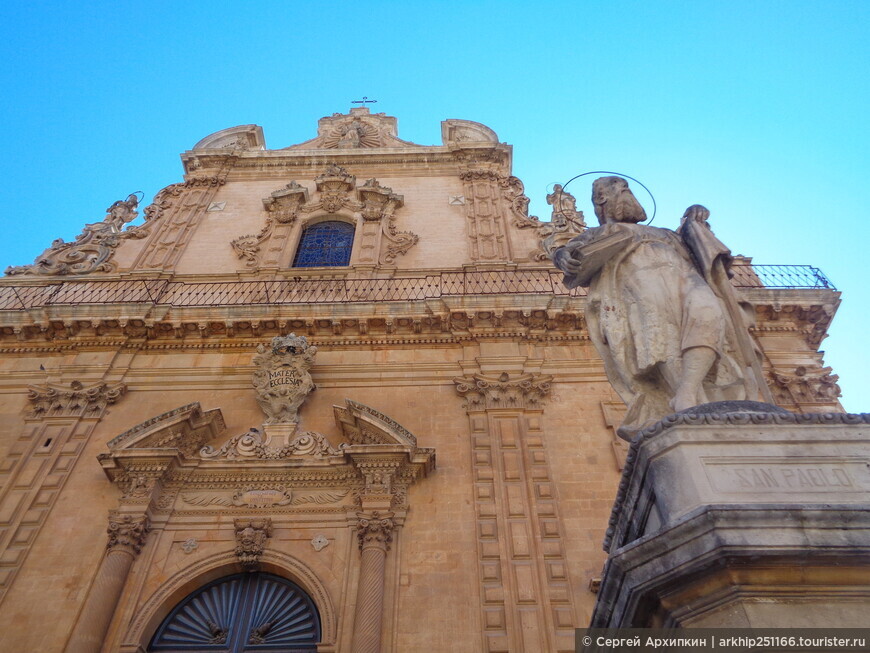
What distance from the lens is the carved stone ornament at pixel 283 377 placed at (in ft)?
29.2

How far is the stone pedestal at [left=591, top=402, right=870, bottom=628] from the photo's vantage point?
236 cm

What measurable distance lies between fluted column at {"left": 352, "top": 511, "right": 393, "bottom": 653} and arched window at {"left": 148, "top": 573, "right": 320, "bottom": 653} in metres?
0.70

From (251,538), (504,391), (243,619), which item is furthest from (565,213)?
(243,619)

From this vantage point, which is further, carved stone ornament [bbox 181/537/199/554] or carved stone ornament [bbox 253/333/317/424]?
carved stone ornament [bbox 253/333/317/424]

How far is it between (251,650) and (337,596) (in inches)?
37.7

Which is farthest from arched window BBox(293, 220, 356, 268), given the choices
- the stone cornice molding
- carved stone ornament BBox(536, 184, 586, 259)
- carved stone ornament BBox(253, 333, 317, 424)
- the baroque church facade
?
the stone cornice molding

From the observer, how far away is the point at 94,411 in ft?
29.8

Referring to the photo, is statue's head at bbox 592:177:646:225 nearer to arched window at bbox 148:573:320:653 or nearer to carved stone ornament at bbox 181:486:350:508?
carved stone ornament at bbox 181:486:350:508

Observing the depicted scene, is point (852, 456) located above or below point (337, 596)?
below

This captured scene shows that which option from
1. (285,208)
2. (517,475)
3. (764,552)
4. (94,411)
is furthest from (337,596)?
(285,208)

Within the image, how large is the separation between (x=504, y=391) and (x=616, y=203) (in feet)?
15.4

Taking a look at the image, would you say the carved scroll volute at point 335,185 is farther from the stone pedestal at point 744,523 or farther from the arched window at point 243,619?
the stone pedestal at point 744,523

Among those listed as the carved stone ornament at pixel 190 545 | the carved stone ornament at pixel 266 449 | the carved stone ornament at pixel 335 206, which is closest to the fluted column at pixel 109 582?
the carved stone ornament at pixel 190 545

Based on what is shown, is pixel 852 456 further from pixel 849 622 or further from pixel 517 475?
pixel 517 475
